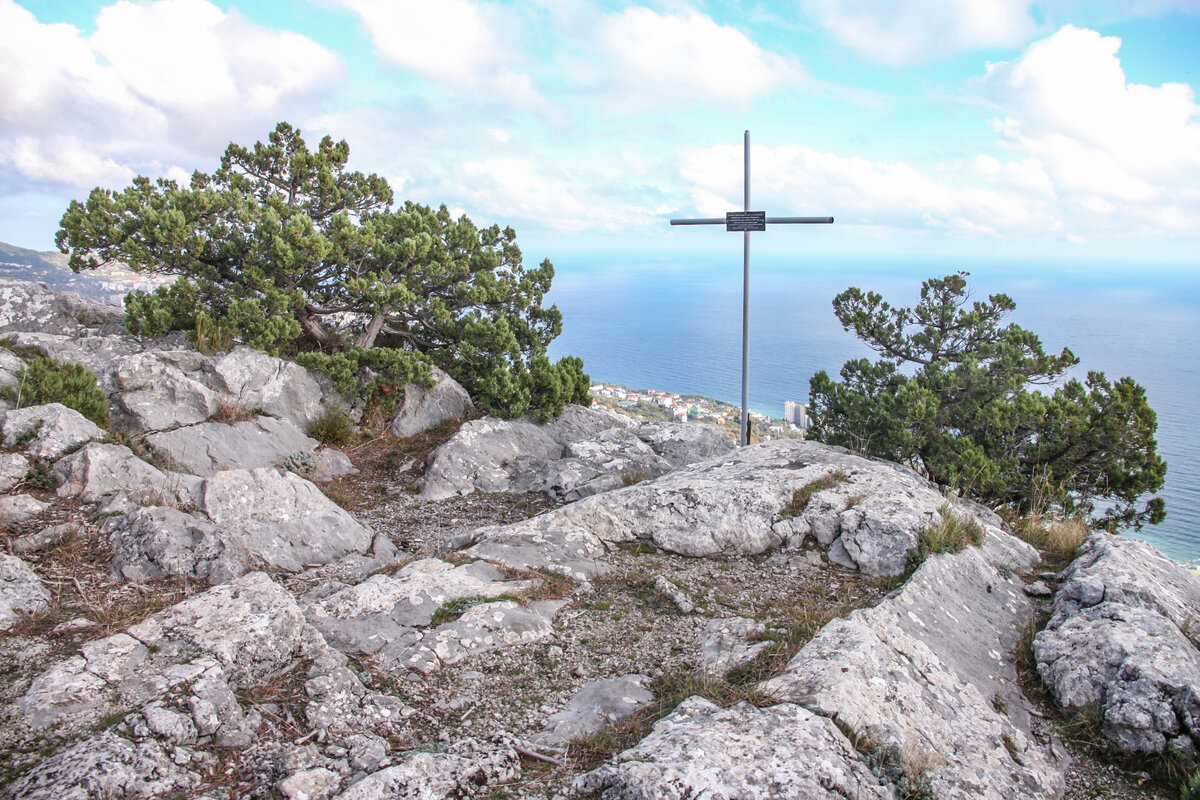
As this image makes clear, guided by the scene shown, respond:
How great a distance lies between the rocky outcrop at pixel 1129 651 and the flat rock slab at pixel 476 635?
12.7 ft

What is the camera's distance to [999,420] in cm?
973

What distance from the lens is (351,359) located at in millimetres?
11875

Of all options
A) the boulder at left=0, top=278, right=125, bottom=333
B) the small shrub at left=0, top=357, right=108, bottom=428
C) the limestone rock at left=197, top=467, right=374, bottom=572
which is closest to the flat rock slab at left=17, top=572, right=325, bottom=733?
the limestone rock at left=197, top=467, right=374, bottom=572

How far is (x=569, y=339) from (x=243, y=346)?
162 ft

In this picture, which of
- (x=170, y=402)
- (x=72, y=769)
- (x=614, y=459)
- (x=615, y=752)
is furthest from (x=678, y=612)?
(x=170, y=402)

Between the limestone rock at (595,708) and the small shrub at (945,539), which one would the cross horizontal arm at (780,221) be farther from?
the limestone rock at (595,708)

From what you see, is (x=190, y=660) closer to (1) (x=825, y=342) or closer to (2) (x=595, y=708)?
(2) (x=595, y=708)

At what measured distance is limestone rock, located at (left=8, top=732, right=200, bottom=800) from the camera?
281cm

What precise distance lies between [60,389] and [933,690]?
411 inches

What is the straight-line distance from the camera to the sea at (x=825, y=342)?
2222 cm

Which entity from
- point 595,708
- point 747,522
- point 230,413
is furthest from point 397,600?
point 230,413

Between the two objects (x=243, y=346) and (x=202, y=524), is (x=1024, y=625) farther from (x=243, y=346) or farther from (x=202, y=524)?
(x=243, y=346)

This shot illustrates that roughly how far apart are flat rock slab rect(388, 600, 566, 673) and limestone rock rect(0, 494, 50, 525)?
13.8ft

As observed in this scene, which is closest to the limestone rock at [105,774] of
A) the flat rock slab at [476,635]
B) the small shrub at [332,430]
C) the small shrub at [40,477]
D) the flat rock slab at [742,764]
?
the flat rock slab at [476,635]
